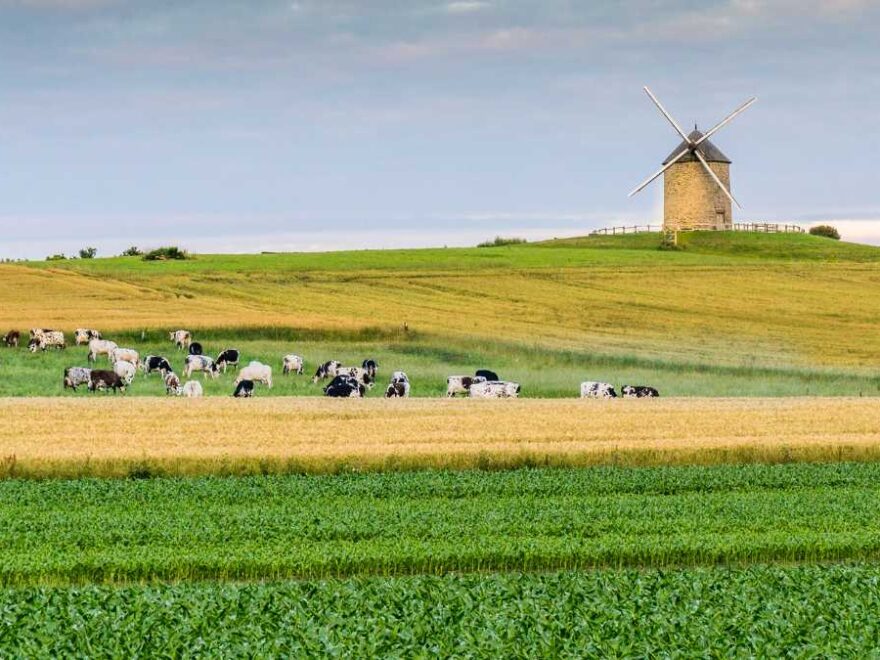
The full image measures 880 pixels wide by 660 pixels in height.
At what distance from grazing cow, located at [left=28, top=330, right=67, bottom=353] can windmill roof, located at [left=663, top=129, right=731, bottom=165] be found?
3249 inches

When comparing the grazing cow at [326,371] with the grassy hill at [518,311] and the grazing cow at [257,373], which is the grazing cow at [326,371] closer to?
the grazing cow at [257,373]

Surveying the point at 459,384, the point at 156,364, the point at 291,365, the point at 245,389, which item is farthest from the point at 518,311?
the point at 245,389

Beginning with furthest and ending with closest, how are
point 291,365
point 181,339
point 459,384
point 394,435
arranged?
point 181,339 < point 291,365 < point 459,384 < point 394,435

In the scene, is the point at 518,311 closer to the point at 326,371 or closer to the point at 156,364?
the point at 326,371

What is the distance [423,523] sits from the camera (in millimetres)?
19656

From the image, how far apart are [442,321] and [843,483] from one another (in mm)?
41280

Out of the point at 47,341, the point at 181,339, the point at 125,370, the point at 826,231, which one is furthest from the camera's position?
the point at 826,231

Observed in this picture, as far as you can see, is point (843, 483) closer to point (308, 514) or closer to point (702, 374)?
point (308, 514)

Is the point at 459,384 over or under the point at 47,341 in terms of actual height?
under

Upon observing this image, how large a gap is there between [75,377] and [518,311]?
33.6 meters

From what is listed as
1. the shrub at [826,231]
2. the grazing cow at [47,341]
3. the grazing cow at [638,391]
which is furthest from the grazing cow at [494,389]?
the shrub at [826,231]

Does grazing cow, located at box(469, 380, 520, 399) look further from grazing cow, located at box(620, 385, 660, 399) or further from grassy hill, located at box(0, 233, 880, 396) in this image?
grazing cow, located at box(620, 385, 660, 399)

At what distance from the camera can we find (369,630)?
13312 mm

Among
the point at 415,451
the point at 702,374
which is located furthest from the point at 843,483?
the point at 702,374
